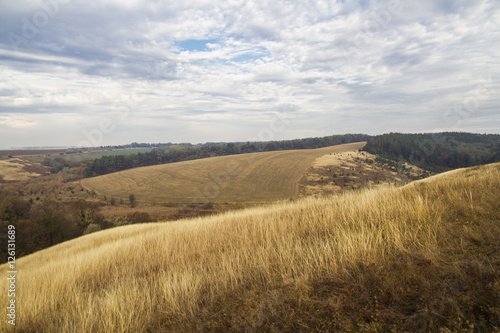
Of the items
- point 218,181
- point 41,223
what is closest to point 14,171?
point 218,181

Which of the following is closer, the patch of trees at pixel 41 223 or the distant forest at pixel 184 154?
the patch of trees at pixel 41 223

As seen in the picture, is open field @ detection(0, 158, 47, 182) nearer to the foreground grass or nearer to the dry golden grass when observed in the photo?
the dry golden grass

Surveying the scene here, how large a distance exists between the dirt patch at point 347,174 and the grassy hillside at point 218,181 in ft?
11.2

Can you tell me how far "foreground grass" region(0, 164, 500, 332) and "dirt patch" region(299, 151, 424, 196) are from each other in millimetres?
46197

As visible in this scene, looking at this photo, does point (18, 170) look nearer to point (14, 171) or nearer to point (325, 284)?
point (14, 171)

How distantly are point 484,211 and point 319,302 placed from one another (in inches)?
144

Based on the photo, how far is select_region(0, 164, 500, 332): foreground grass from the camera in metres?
2.13

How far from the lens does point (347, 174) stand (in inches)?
2386

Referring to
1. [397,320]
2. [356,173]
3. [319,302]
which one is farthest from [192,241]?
[356,173]

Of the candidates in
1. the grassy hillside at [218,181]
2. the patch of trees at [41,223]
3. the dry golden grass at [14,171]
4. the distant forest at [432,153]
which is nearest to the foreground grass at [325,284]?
the patch of trees at [41,223]

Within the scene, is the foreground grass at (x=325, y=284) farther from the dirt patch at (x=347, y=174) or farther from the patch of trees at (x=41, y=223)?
the dirt patch at (x=347, y=174)

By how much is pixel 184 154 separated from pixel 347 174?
83855 millimetres

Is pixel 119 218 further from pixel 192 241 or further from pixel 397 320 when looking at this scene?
pixel 397 320

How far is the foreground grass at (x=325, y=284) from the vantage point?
2131 millimetres
